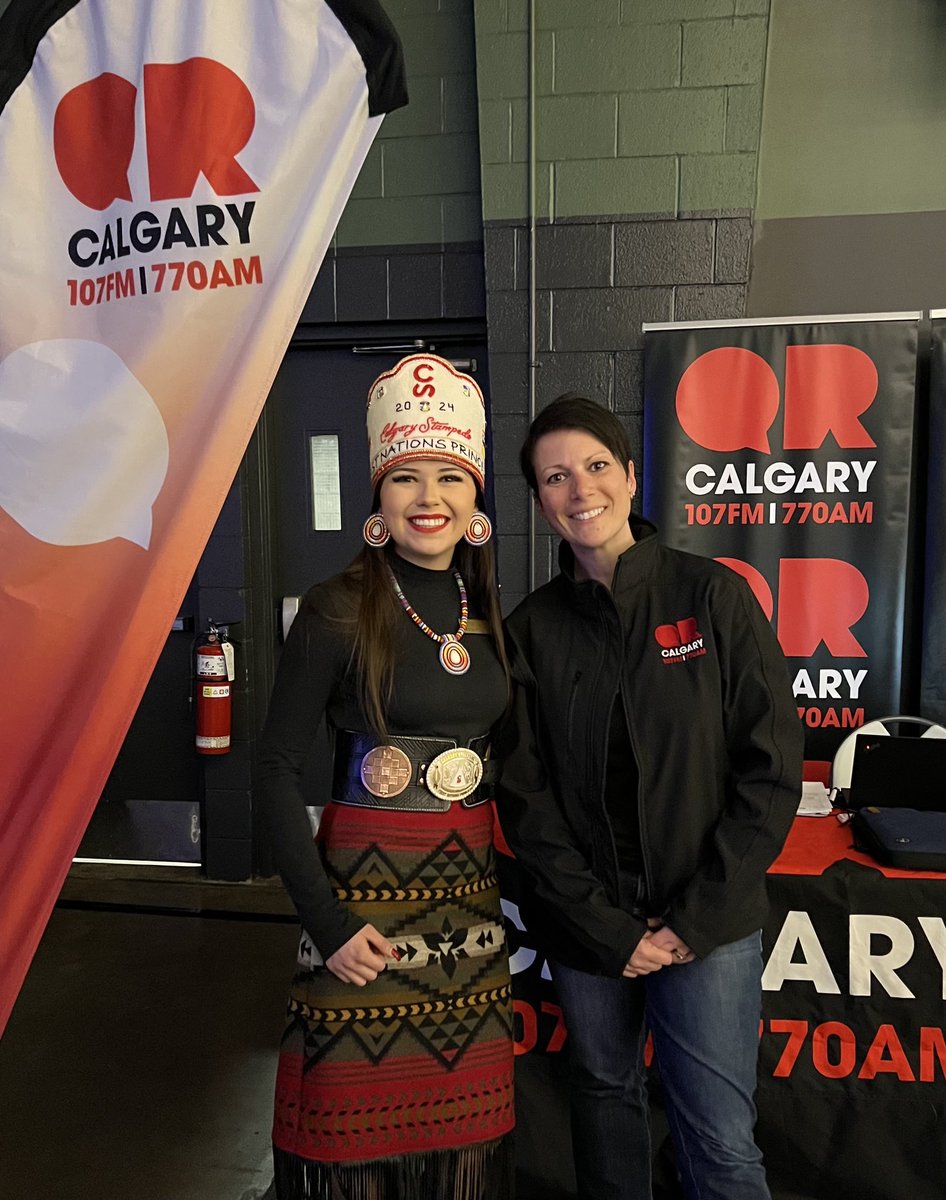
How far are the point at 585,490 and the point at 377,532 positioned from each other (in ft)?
1.02

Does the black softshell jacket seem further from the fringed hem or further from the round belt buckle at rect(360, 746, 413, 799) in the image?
the fringed hem

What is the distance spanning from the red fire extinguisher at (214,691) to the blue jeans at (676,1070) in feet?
7.39

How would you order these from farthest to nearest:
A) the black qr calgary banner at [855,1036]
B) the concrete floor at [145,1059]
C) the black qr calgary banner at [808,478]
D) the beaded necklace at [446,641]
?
the black qr calgary banner at [808,478]
the concrete floor at [145,1059]
the black qr calgary banner at [855,1036]
the beaded necklace at [446,641]

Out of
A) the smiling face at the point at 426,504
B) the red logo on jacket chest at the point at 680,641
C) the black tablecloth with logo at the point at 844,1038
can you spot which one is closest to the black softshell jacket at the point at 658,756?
the red logo on jacket chest at the point at 680,641

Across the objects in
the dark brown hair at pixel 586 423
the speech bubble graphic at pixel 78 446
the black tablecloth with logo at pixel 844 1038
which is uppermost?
the dark brown hair at pixel 586 423

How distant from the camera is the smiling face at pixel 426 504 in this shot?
131cm

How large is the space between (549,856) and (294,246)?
954 millimetres

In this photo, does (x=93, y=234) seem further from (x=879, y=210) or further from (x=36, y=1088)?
(x=879, y=210)

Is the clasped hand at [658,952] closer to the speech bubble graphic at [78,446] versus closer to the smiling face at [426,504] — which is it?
the smiling face at [426,504]

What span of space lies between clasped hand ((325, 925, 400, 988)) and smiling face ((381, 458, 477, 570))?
537 mm

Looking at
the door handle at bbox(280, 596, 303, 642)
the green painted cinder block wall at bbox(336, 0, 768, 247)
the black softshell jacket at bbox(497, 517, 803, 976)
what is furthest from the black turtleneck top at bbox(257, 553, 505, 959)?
the door handle at bbox(280, 596, 303, 642)

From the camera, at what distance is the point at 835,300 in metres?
2.95

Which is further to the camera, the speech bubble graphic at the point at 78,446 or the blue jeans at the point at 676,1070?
the blue jeans at the point at 676,1070

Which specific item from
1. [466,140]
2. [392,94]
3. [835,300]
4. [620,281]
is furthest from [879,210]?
[392,94]
